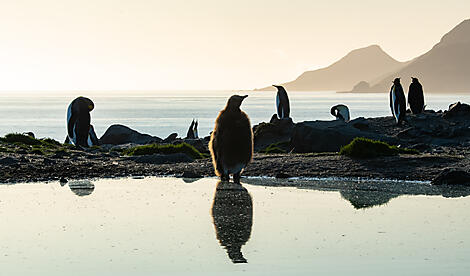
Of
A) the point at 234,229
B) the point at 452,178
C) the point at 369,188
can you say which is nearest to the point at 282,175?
the point at 369,188

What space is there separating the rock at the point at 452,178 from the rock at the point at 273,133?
11.9 meters

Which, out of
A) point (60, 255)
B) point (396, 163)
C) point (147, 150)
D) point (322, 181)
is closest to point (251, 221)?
point (60, 255)

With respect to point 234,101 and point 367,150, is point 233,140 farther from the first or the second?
point 367,150

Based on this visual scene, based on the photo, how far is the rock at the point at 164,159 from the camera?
16.2m

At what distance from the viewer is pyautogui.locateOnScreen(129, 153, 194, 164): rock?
16.2 meters

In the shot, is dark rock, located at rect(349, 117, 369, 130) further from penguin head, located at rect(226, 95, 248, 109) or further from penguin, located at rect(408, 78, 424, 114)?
penguin head, located at rect(226, 95, 248, 109)

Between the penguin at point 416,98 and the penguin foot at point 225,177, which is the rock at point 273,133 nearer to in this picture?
the penguin at point 416,98

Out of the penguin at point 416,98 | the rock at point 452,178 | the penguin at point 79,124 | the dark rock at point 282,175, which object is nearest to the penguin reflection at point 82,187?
the dark rock at point 282,175

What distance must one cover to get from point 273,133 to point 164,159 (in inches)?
348

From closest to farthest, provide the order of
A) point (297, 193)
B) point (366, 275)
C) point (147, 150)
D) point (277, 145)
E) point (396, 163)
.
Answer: point (366, 275)
point (297, 193)
point (396, 163)
point (147, 150)
point (277, 145)

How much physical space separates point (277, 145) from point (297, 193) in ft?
34.7

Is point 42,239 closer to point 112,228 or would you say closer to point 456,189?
point 112,228

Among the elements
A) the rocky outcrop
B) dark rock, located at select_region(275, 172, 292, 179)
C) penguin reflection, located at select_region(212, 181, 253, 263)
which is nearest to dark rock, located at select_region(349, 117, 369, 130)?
the rocky outcrop

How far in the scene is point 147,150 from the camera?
Result: 1823cm
